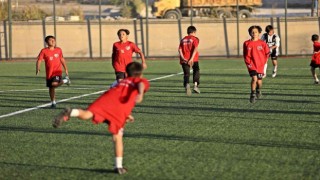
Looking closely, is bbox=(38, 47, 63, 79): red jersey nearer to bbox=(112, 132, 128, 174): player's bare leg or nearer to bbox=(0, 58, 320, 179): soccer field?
bbox=(0, 58, 320, 179): soccer field

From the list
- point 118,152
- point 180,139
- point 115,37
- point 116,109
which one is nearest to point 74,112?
point 116,109

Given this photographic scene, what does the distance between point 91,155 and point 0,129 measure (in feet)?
12.3

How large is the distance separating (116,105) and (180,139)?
3110mm

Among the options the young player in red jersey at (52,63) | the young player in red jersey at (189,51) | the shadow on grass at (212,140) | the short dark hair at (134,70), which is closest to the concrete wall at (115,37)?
the young player in red jersey at (189,51)

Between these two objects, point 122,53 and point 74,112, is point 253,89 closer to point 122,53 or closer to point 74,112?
point 122,53

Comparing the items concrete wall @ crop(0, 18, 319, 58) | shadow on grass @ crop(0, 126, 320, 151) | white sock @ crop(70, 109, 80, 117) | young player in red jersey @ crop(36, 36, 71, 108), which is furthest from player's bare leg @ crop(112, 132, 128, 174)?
concrete wall @ crop(0, 18, 319, 58)

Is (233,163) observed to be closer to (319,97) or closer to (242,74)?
A: (319,97)

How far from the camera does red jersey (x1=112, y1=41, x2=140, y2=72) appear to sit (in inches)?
717

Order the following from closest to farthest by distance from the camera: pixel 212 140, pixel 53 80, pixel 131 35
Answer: pixel 212 140
pixel 53 80
pixel 131 35

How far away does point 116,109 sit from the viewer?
8961mm

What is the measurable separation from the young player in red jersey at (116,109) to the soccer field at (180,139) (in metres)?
0.48

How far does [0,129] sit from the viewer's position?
534 inches

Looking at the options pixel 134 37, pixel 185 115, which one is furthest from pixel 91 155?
pixel 134 37

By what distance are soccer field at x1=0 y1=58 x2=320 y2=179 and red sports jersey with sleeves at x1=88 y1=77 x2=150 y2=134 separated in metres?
0.65
